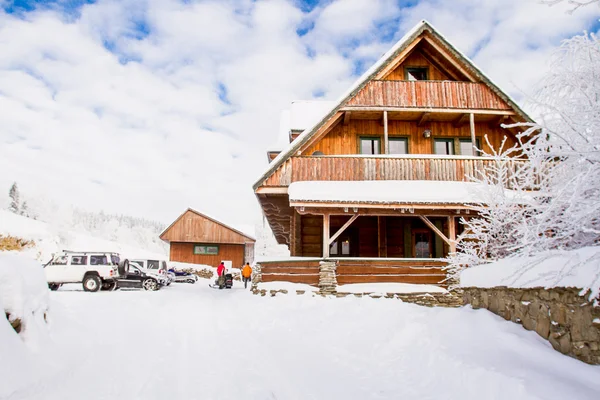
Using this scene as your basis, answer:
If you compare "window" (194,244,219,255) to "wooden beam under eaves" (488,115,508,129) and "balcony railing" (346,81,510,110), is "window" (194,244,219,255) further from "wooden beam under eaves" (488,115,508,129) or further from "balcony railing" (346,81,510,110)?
"wooden beam under eaves" (488,115,508,129)

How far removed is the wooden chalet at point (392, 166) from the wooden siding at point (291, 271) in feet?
0.11

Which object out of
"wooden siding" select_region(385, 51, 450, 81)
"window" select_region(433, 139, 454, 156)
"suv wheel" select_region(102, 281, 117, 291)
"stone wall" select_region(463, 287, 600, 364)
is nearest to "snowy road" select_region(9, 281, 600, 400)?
"stone wall" select_region(463, 287, 600, 364)

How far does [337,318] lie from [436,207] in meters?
6.13

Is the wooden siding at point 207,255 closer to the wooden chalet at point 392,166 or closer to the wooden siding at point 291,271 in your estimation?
the wooden chalet at point 392,166

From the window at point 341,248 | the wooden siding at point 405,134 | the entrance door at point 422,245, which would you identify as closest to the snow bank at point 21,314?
the wooden siding at point 405,134

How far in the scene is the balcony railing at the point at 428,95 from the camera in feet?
52.9

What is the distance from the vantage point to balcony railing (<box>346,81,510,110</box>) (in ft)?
52.9

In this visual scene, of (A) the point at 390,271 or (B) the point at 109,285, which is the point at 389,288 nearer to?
(A) the point at 390,271

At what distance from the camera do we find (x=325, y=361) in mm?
6578

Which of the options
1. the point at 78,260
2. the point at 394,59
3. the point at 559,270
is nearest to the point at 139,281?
the point at 78,260

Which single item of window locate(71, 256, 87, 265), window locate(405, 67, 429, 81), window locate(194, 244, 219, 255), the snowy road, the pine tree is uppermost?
the pine tree

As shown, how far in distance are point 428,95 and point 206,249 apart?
3040cm

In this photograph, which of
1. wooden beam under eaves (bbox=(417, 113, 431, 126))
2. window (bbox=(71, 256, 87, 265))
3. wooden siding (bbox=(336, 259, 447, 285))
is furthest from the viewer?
window (bbox=(71, 256, 87, 265))

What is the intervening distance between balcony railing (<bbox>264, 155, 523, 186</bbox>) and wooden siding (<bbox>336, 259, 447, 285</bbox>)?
9.69 ft
